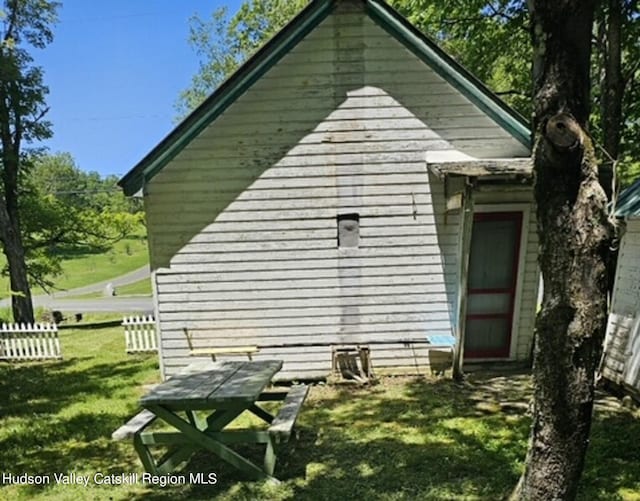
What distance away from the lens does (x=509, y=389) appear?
593 cm

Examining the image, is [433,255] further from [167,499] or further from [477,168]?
[167,499]

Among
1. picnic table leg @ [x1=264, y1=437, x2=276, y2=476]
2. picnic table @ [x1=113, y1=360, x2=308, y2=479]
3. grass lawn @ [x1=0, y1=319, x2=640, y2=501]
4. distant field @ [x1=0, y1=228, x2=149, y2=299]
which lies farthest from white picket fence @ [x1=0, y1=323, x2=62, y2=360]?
distant field @ [x1=0, y1=228, x2=149, y2=299]

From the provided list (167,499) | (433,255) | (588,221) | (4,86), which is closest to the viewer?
(588,221)

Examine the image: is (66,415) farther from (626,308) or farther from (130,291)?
(130,291)

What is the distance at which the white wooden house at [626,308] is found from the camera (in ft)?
16.5

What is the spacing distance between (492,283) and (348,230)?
8.25ft

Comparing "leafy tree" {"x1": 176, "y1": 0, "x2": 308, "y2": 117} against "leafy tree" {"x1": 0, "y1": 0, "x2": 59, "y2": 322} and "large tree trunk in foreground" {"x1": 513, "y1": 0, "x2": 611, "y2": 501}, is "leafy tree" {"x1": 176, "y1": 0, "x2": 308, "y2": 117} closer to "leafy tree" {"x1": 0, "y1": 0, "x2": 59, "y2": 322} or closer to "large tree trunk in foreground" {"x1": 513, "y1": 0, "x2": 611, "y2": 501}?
"leafy tree" {"x1": 0, "y1": 0, "x2": 59, "y2": 322}

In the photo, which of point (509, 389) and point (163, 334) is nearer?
point (509, 389)

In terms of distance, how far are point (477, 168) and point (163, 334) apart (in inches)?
208

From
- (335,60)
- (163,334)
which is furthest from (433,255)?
(163,334)

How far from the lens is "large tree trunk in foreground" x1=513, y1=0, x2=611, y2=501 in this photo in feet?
7.65

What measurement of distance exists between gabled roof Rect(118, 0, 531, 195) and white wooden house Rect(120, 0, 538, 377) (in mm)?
20

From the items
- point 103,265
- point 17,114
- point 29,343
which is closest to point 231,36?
point 17,114

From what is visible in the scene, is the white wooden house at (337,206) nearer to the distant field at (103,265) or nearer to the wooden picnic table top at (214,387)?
the wooden picnic table top at (214,387)
